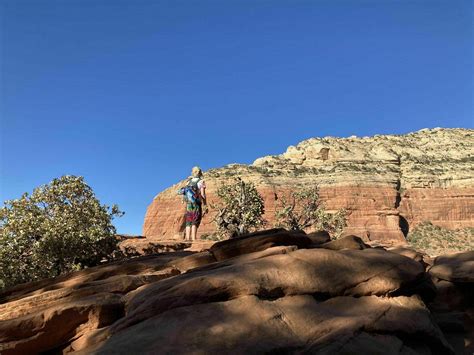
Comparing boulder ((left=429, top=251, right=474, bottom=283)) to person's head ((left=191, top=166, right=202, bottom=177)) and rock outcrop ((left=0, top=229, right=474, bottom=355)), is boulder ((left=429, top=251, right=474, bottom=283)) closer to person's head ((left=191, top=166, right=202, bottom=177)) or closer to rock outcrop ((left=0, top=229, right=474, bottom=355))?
rock outcrop ((left=0, top=229, right=474, bottom=355))

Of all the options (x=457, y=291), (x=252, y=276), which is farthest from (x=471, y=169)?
(x=252, y=276)

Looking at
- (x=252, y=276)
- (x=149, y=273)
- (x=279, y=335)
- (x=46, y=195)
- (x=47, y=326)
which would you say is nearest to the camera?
(x=279, y=335)

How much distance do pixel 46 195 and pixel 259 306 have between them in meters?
14.2

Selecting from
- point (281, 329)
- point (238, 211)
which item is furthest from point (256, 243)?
point (238, 211)

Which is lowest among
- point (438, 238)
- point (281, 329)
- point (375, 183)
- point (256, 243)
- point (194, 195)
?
point (438, 238)

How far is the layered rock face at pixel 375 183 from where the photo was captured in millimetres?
105812

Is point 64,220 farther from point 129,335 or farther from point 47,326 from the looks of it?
point 129,335

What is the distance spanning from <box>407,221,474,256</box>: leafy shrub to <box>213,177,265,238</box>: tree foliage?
186ft

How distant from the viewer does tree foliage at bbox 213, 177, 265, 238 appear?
39.4 m

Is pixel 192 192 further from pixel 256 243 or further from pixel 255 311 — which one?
pixel 255 311

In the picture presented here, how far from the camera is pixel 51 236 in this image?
56.2 ft

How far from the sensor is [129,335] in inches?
288

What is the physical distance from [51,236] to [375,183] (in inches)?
3968

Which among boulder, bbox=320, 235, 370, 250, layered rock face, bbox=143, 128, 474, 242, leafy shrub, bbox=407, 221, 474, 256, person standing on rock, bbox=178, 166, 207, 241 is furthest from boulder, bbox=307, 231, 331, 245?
layered rock face, bbox=143, 128, 474, 242
